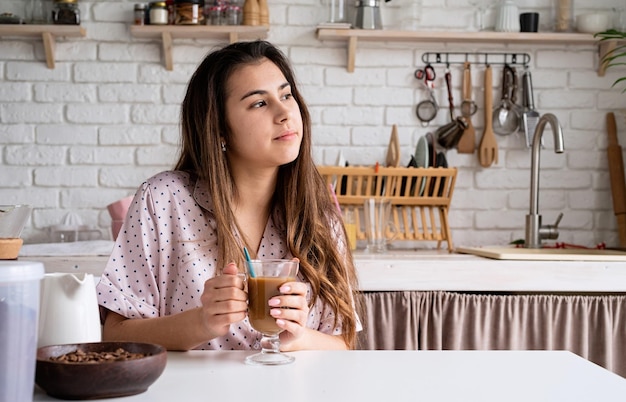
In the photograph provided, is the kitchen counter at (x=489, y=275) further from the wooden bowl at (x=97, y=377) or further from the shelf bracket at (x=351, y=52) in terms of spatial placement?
the wooden bowl at (x=97, y=377)

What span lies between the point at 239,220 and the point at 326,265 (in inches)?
9.8

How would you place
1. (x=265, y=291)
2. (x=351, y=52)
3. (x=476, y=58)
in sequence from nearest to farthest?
(x=265, y=291) < (x=351, y=52) < (x=476, y=58)

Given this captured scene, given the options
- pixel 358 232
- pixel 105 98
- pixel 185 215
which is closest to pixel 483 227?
pixel 358 232

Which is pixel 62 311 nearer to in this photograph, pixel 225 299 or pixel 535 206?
pixel 225 299

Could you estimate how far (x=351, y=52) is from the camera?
3.40 m

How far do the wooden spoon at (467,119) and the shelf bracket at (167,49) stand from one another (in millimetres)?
1258

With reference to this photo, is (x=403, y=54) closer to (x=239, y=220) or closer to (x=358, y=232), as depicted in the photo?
(x=358, y=232)

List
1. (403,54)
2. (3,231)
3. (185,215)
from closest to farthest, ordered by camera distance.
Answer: (3,231) → (185,215) → (403,54)

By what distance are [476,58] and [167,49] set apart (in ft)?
4.35

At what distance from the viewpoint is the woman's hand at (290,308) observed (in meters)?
1.39

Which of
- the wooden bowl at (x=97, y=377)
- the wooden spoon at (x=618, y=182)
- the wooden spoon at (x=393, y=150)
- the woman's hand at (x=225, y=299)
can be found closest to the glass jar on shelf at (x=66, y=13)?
the wooden spoon at (x=393, y=150)

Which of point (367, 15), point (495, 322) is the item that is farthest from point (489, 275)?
point (367, 15)

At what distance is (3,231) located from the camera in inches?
53.9

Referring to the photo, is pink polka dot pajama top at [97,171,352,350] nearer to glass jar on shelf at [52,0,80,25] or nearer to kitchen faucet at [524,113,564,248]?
kitchen faucet at [524,113,564,248]
